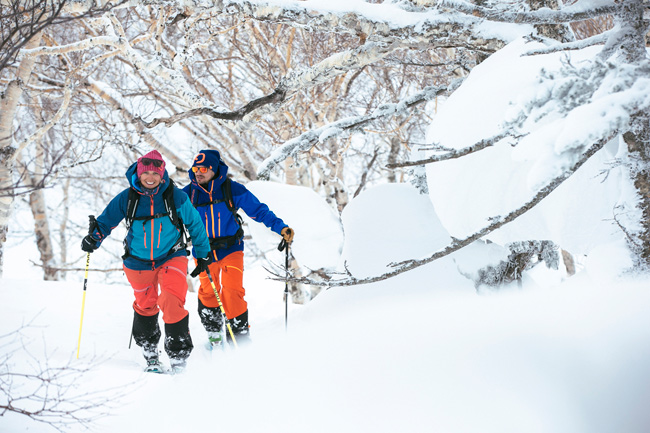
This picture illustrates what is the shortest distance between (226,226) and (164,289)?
0.85m

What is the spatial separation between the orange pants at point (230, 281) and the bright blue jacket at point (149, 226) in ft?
1.60

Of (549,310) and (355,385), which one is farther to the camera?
(549,310)

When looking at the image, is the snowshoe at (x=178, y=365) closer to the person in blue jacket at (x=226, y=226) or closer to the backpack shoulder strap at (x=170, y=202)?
the person in blue jacket at (x=226, y=226)

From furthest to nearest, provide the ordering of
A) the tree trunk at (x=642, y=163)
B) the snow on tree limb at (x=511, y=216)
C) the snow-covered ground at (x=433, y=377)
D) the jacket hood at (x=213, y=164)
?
1. the jacket hood at (x=213, y=164)
2. the tree trunk at (x=642, y=163)
3. the snow-covered ground at (x=433, y=377)
4. the snow on tree limb at (x=511, y=216)

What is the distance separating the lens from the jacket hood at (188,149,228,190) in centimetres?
406

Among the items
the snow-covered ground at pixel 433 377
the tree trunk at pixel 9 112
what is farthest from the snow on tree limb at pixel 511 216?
the tree trunk at pixel 9 112

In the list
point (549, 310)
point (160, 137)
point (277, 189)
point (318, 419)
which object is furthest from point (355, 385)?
point (160, 137)

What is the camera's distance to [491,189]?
3096 mm

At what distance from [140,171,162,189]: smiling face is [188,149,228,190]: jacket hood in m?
0.56

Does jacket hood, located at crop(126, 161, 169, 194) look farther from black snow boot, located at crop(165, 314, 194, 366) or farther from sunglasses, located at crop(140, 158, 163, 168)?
black snow boot, located at crop(165, 314, 194, 366)

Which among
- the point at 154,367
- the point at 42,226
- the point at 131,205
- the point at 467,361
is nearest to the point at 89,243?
the point at 131,205

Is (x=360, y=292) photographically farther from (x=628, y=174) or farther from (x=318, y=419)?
(x=628, y=174)

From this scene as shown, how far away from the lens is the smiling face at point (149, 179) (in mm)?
3518

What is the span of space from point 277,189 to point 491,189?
2408 mm
